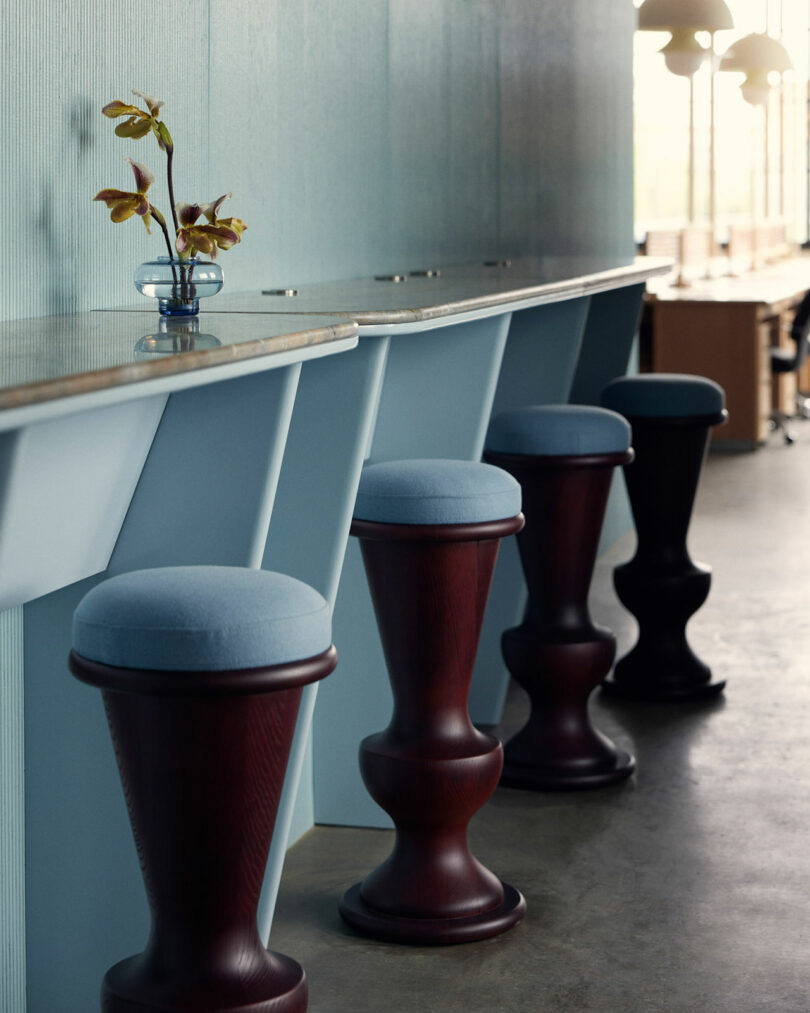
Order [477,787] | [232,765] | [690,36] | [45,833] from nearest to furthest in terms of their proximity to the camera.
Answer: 1. [232,765]
2. [45,833]
3. [477,787]
4. [690,36]

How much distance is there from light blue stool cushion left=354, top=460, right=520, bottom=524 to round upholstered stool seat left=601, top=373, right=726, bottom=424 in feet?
4.98

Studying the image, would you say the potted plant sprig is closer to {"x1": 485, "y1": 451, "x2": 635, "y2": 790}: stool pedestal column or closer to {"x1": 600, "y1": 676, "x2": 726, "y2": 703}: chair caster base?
{"x1": 485, "y1": 451, "x2": 635, "y2": 790}: stool pedestal column

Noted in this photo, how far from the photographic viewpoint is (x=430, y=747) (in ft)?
8.80

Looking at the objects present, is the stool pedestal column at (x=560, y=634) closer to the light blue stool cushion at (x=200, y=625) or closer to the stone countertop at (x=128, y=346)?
the stone countertop at (x=128, y=346)

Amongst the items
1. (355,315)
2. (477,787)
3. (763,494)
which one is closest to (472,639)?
(477,787)

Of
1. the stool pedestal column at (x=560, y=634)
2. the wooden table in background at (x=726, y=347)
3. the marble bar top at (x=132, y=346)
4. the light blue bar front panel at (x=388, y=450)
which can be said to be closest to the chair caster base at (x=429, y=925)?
the light blue bar front panel at (x=388, y=450)

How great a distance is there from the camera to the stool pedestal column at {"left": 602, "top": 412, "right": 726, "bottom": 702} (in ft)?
13.6

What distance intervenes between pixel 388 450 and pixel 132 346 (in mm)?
1611

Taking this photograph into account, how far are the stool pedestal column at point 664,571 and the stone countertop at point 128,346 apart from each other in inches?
81.8

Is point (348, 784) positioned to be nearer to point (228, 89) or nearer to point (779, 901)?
point (779, 901)

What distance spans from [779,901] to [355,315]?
1.43 m

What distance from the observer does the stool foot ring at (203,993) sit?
1.71 metres

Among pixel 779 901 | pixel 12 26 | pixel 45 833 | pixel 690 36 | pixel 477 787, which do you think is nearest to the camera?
pixel 12 26

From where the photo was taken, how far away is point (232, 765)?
66.1 inches
